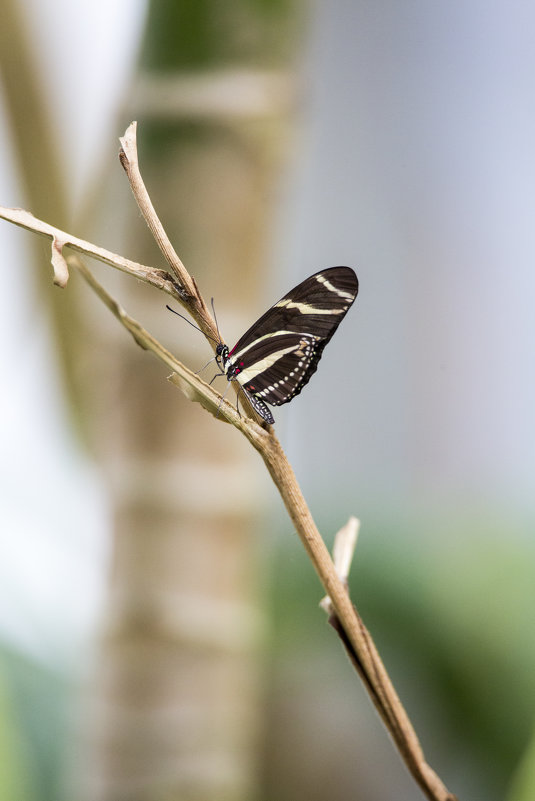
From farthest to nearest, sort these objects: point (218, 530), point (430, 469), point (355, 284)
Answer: point (430, 469)
point (218, 530)
point (355, 284)

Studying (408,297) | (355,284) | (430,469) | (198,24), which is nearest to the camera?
(355,284)

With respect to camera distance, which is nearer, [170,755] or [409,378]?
[170,755]

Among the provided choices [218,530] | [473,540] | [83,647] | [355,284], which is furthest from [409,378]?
[355,284]

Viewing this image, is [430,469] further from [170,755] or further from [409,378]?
[170,755]

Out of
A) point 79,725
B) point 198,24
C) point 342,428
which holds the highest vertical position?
point 198,24
